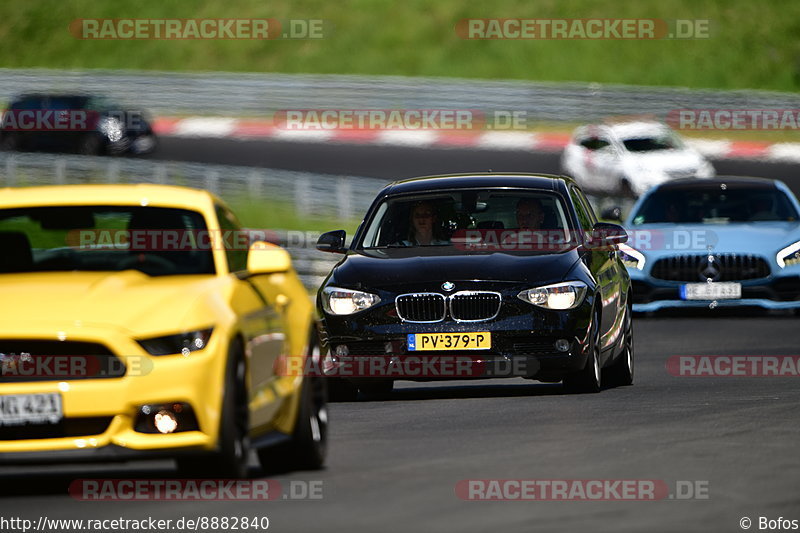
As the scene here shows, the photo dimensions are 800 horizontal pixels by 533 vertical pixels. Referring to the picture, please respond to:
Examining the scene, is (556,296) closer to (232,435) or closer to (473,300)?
(473,300)

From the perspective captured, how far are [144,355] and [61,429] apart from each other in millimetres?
475

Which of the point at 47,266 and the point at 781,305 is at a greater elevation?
the point at 47,266

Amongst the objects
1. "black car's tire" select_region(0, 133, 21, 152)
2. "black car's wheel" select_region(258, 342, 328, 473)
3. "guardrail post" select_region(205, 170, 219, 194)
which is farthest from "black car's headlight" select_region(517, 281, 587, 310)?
"black car's tire" select_region(0, 133, 21, 152)

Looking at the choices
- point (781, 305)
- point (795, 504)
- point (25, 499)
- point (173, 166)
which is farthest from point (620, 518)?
point (173, 166)

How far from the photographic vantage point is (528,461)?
32.2 feet

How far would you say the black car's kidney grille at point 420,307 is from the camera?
13164mm

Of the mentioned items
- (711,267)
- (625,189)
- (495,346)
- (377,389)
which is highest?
(495,346)

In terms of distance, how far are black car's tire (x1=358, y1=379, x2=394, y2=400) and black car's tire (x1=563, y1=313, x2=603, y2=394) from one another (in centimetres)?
125

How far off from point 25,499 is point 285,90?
35133 mm

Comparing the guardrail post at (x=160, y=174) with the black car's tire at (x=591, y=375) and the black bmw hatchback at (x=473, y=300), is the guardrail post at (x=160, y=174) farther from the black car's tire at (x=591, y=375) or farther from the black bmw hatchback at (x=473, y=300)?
the black car's tire at (x=591, y=375)

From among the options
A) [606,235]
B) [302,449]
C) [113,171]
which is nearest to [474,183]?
[606,235]

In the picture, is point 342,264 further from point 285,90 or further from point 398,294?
point 285,90

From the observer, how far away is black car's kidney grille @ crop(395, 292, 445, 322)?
13.2 m

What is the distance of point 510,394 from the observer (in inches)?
550
